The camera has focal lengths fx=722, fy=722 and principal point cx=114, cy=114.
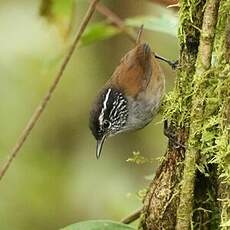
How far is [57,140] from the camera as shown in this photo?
8453mm

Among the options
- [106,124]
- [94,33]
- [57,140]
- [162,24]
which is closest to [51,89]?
[94,33]

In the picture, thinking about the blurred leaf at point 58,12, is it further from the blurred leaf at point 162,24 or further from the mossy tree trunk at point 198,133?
the mossy tree trunk at point 198,133

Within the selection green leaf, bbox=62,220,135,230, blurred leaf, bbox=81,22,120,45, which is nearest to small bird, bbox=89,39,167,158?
blurred leaf, bbox=81,22,120,45

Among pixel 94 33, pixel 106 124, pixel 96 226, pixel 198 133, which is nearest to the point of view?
pixel 198 133

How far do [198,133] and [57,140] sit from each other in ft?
19.8

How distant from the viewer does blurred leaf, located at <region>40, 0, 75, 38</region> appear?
3943 mm

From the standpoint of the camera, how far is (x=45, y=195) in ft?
27.3

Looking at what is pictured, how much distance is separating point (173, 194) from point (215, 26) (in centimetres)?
62

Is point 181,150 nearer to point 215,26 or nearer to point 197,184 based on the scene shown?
point 197,184

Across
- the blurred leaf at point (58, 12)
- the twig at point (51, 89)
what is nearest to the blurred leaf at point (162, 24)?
the twig at point (51, 89)

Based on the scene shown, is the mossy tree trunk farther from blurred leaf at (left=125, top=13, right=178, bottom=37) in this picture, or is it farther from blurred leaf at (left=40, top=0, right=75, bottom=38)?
blurred leaf at (left=40, top=0, right=75, bottom=38)

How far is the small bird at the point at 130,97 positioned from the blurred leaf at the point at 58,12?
74cm

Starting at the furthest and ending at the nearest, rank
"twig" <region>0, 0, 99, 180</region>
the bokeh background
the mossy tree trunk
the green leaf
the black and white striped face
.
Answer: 1. the bokeh background
2. the black and white striped face
3. "twig" <region>0, 0, 99, 180</region>
4. the green leaf
5. the mossy tree trunk

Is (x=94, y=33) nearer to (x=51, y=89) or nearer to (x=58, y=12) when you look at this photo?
(x=58, y=12)
